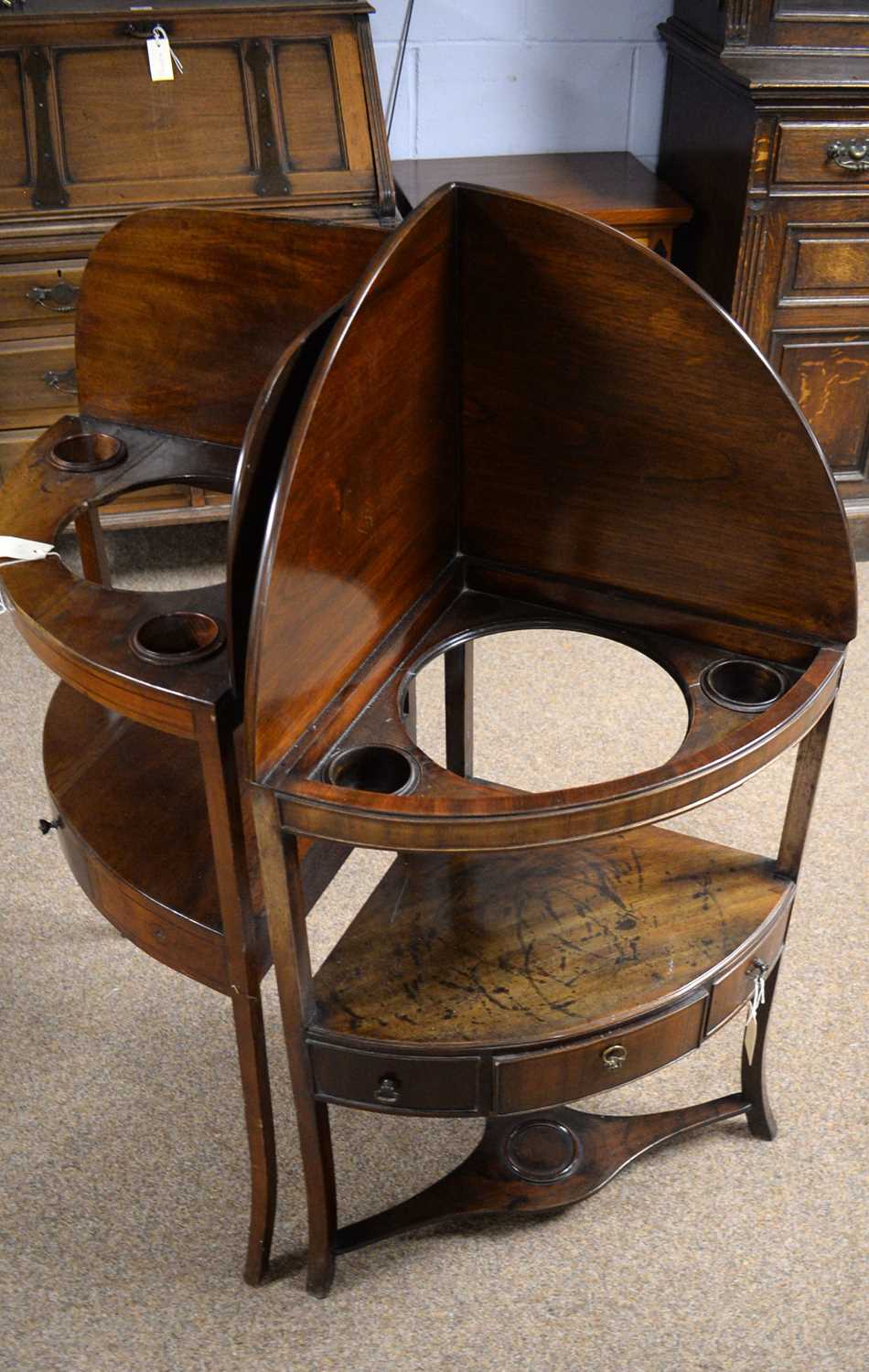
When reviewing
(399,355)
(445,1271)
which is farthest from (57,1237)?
(399,355)

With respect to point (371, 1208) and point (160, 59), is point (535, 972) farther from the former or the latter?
point (160, 59)

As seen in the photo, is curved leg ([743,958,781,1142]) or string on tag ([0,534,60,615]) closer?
string on tag ([0,534,60,615])

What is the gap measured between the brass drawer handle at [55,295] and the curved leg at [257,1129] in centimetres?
179

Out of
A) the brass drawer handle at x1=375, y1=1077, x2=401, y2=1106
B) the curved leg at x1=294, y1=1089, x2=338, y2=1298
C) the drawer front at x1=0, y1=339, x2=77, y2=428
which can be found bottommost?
the curved leg at x1=294, y1=1089, x2=338, y2=1298

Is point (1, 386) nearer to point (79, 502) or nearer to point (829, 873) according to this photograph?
point (79, 502)

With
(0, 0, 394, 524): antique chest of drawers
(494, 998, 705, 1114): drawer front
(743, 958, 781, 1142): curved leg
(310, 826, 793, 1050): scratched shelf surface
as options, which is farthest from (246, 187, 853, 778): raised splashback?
(0, 0, 394, 524): antique chest of drawers

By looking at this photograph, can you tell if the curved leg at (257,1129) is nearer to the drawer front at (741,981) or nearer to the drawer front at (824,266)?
the drawer front at (741,981)

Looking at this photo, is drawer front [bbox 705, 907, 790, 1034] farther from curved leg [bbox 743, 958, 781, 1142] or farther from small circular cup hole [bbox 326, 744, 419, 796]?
small circular cup hole [bbox 326, 744, 419, 796]

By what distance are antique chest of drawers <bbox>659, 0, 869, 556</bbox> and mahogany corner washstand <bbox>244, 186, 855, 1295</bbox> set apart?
1515mm

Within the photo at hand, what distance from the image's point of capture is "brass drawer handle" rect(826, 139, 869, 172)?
2811mm

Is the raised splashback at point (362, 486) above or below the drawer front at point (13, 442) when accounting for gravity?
above

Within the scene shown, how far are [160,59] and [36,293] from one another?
0.56 meters

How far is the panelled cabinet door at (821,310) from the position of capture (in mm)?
2898

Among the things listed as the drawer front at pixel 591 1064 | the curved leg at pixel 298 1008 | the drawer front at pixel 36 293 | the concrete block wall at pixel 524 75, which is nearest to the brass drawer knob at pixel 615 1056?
the drawer front at pixel 591 1064
